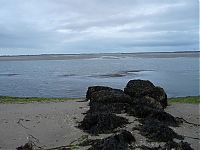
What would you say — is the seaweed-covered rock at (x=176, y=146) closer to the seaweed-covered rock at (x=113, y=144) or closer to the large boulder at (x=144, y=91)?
the seaweed-covered rock at (x=113, y=144)

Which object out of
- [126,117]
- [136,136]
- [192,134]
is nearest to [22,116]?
[126,117]

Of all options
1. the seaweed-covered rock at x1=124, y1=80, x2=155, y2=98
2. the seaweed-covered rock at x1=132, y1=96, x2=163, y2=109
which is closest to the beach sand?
the seaweed-covered rock at x1=132, y1=96, x2=163, y2=109

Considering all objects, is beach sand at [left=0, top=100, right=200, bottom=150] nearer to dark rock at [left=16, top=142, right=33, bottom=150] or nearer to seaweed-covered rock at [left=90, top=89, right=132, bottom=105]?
dark rock at [left=16, top=142, right=33, bottom=150]

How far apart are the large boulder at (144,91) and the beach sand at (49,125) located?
710mm

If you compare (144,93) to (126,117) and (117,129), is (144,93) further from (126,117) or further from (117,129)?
(117,129)

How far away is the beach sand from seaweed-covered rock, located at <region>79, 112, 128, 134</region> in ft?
0.95

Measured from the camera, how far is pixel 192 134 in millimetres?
11234

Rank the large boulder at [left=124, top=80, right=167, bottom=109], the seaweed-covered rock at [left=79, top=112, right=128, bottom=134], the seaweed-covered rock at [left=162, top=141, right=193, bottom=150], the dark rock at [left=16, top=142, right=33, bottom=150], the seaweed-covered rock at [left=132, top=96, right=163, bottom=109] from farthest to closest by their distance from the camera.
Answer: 1. the large boulder at [left=124, top=80, right=167, bottom=109]
2. the seaweed-covered rock at [left=132, top=96, right=163, bottom=109]
3. the seaweed-covered rock at [left=79, top=112, right=128, bottom=134]
4. the dark rock at [left=16, top=142, right=33, bottom=150]
5. the seaweed-covered rock at [left=162, top=141, right=193, bottom=150]

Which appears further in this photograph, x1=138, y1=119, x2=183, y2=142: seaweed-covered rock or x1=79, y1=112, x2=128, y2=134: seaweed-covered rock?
x1=79, y1=112, x2=128, y2=134: seaweed-covered rock

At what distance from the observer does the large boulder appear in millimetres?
15531

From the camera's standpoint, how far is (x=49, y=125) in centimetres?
1230

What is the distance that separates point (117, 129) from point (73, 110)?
4.09 meters

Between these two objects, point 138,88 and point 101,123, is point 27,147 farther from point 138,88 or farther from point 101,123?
point 138,88

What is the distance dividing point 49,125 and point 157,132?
3984 mm
